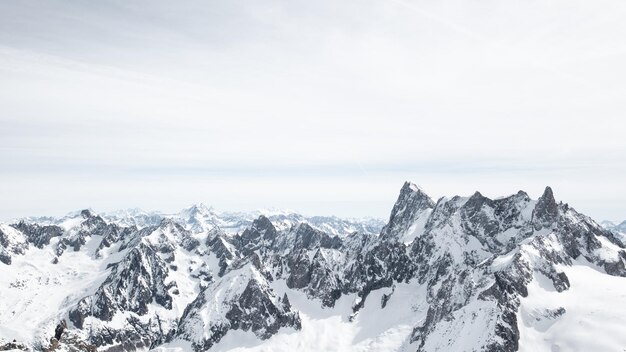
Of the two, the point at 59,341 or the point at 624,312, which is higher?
the point at 59,341

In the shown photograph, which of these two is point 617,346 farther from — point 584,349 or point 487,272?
point 487,272

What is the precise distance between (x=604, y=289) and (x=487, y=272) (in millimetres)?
43261

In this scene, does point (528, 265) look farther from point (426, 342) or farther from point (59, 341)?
point (59, 341)

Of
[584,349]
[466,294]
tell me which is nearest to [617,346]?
[584,349]

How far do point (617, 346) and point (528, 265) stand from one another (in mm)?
49180

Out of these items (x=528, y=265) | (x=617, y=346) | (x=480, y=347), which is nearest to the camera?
(x=617, y=346)

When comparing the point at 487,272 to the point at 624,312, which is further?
the point at 487,272

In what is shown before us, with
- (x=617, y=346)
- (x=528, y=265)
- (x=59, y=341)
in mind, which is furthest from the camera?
(x=528, y=265)

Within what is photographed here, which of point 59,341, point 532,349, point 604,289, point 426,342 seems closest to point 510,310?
point 532,349

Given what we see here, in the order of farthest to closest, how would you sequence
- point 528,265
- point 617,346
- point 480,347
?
point 528,265, point 480,347, point 617,346

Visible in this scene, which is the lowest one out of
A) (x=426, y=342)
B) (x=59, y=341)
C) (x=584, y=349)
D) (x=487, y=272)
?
(x=426, y=342)

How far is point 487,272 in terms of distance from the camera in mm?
193125

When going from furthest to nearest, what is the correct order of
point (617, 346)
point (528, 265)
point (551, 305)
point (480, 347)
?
point (528, 265), point (551, 305), point (480, 347), point (617, 346)

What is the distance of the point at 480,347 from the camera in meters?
153
